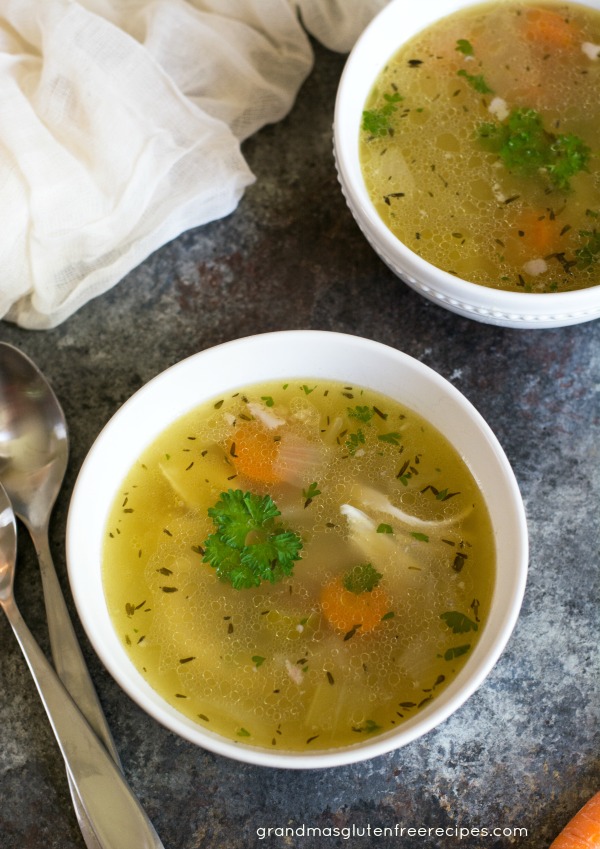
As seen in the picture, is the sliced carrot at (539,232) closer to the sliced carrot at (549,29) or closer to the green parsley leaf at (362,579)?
the sliced carrot at (549,29)

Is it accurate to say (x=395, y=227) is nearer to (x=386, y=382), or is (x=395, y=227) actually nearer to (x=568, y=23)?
(x=386, y=382)

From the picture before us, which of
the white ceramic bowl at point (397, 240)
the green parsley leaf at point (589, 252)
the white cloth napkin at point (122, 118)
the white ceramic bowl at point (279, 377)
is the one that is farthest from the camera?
the white cloth napkin at point (122, 118)

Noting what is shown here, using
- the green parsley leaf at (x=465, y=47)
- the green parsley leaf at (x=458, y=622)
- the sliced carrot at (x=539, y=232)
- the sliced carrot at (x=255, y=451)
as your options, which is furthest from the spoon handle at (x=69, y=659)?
the green parsley leaf at (x=465, y=47)

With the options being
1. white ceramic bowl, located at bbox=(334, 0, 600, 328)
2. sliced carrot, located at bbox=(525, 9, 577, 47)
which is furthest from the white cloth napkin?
sliced carrot, located at bbox=(525, 9, 577, 47)

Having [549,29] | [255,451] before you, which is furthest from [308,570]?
[549,29]

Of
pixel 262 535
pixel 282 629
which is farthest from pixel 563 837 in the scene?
pixel 262 535
